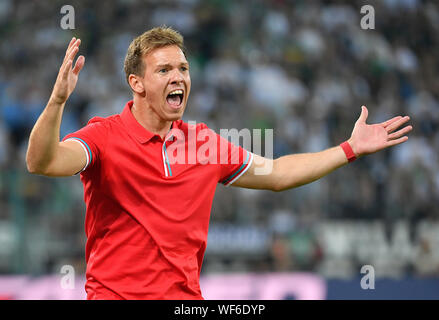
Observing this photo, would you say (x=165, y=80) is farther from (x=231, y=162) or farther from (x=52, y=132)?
(x=52, y=132)

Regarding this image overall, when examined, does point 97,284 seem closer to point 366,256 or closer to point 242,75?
point 366,256

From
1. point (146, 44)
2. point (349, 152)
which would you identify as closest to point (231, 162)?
point (349, 152)

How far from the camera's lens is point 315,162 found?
4.43 meters

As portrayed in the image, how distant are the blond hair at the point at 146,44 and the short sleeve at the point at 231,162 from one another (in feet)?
2.13

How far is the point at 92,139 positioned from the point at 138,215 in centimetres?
49

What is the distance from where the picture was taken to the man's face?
417cm

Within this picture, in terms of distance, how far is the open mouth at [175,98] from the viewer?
4.19 m

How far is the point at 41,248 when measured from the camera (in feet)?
26.7

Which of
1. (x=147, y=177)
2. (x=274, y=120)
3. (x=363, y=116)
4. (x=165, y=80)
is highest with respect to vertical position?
(x=274, y=120)

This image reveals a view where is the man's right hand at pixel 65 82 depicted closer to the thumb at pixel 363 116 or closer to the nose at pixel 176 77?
the nose at pixel 176 77
